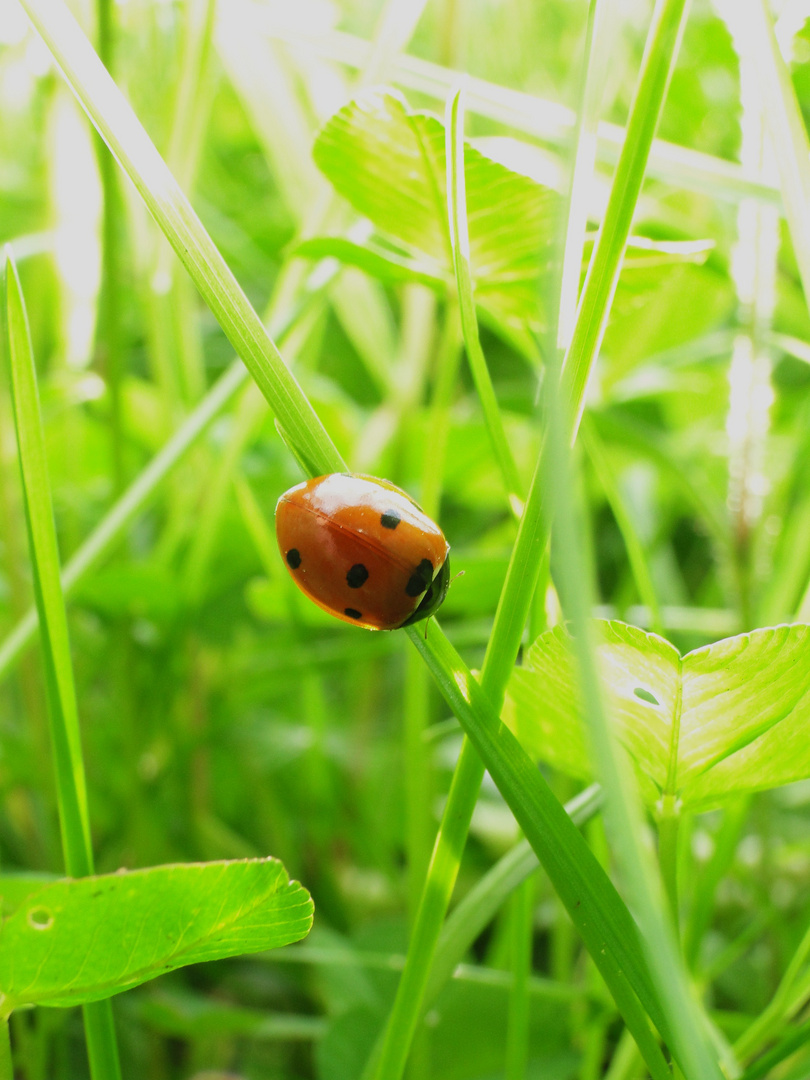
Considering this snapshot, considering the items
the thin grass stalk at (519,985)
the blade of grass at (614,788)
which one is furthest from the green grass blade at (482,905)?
the blade of grass at (614,788)

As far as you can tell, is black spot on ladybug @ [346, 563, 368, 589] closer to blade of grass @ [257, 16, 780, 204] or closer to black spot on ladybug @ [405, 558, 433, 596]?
black spot on ladybug @ [405, 558, 433, 596]

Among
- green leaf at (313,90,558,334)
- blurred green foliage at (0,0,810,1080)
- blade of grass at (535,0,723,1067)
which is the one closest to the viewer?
blade of grass at (535,0,723,1067)

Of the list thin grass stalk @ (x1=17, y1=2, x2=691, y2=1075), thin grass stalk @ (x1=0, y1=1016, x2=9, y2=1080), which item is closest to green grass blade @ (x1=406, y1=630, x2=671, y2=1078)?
thin grass stalk @ (x1=17, y1=2, x2=691, y2=1075)

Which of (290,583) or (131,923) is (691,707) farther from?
(290,583)

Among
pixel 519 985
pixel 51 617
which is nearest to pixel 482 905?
pixel 519 985

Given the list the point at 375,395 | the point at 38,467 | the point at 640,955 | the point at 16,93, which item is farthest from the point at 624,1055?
the point at 16,93

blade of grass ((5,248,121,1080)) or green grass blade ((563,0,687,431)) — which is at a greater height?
green grass blade ((563,0,687,431))

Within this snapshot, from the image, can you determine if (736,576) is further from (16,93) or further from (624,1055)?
(16,93)
